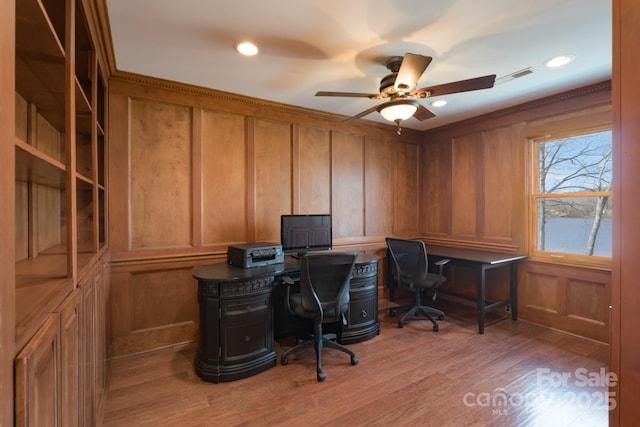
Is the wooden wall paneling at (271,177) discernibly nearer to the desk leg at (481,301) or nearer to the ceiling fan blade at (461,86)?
the ceiling fan blade at (461,86)

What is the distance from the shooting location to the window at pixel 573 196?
118 inches

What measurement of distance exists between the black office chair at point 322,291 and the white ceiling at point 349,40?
5.47ft

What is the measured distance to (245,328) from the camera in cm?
245

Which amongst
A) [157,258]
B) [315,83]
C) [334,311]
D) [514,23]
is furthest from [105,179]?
[514,23]

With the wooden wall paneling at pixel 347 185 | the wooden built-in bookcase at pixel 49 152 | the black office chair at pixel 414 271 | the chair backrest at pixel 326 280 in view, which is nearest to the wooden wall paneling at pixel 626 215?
the wooden built-in bookcase at pixel 49 152

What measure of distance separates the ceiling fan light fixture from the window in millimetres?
2169

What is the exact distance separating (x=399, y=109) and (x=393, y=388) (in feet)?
7.39

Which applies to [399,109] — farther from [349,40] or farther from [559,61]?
[559,61]

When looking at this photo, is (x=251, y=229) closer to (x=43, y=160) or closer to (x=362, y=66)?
(x=362, y=66)

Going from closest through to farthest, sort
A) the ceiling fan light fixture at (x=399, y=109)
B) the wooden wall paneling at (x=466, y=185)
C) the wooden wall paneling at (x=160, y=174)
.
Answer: the ceiling fan light fixture at (x=399, y=109) → the wooden wall paneling at (x=160, y=174) → the wooden wall paneling at (x=466, y=185)

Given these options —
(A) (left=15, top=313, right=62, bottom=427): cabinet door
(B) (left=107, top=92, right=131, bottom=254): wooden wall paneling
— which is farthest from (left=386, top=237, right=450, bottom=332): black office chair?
(A) (left=15, top=313, right=62, bottom=427): cabinet door

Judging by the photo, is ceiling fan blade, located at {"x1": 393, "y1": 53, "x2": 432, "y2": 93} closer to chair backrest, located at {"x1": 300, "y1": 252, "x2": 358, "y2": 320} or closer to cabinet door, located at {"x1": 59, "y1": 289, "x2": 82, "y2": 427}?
chair backrest, located at {"x1": 300, "y1": 252, "x2": 358, "y2": 320}

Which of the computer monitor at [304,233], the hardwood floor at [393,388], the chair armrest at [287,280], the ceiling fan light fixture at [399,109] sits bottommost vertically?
the hardwood floor at [393,388]

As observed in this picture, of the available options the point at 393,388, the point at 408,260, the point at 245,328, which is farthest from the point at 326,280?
the point at 408,260
